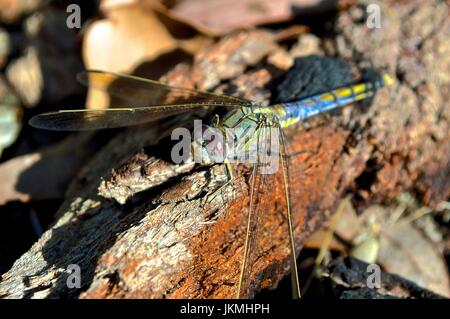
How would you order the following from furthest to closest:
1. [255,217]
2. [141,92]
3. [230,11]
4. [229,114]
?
[230,11] < [141,92] < [229,114] < [255,217]

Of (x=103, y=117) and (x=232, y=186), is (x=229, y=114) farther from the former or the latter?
(x=103, y=117)

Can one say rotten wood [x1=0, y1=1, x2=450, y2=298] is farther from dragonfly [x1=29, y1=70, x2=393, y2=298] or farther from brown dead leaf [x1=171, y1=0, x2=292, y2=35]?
brown dead leaf [x1=171, y1=0, x2=292, y2=35]

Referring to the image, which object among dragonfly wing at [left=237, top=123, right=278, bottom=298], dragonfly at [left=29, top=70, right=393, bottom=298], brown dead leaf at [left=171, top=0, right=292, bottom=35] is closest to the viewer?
dragonfly wing at [left=237, top=123, right=278, bottom=298]

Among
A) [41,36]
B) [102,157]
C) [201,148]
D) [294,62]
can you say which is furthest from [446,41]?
[41,36]

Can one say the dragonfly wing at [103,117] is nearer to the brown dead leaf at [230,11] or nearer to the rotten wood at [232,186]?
the rotten wood at [232,186]

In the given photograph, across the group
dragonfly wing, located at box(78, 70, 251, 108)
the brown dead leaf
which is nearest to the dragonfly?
dragonfly wing, located at box(78, 70, 251, 108)

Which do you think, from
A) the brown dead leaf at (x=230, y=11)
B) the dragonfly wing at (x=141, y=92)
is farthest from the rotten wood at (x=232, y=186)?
the brown dead leaf at (x=230, y=11)

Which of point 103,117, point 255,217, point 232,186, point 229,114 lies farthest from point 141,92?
point 255,217

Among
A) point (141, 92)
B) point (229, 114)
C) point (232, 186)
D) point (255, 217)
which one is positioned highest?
point (141, 92)
